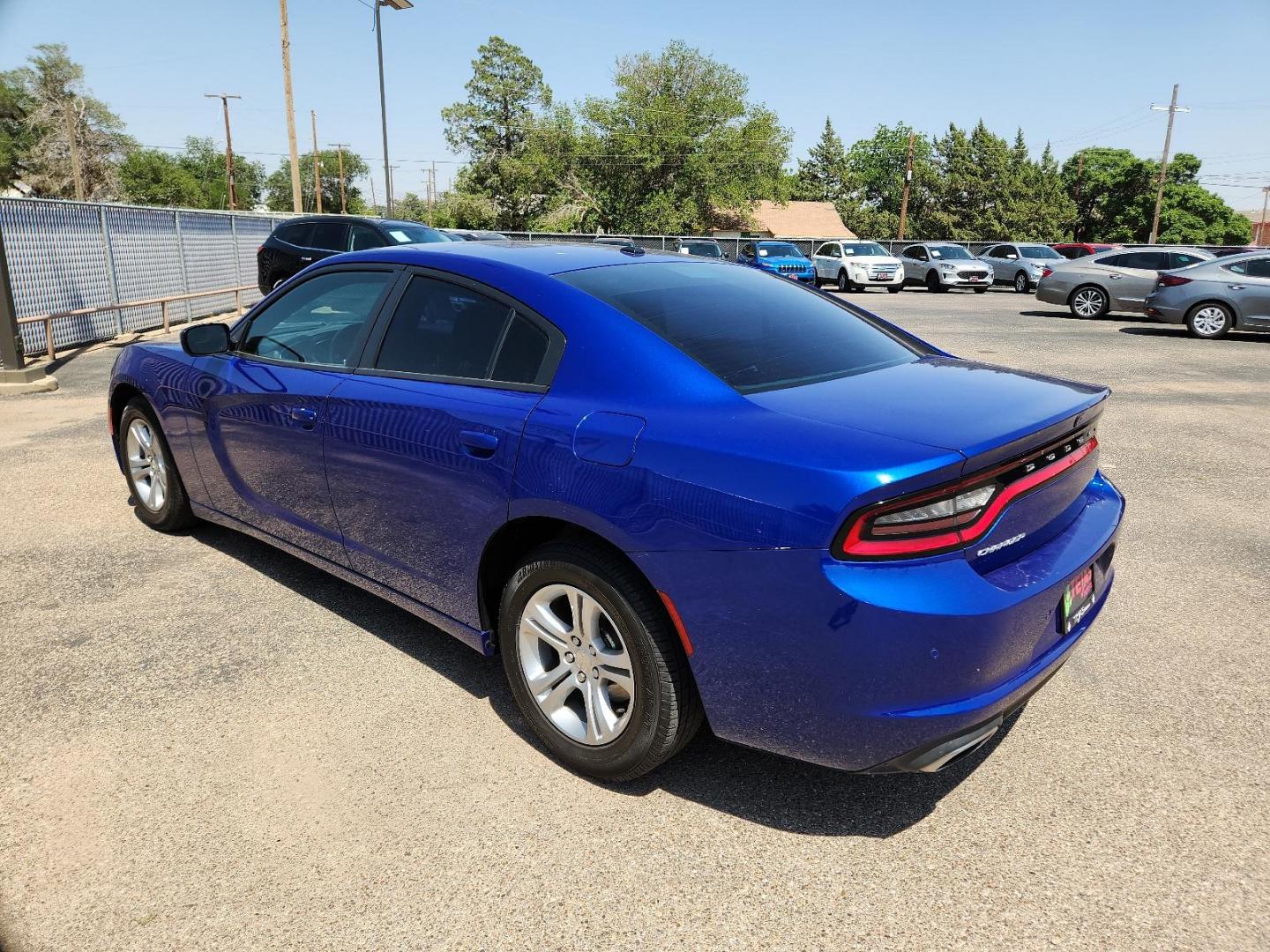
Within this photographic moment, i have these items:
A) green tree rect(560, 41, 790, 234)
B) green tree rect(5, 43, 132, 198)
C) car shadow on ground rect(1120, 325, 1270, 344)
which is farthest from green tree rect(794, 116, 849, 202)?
car shadow on ground rect(1120, 325, 1270, 344)

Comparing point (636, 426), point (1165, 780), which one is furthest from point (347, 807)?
point (1165, 780)

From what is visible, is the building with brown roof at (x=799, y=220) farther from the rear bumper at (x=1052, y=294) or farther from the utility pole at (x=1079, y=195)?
the rear bumper at (x=1052, y=294)

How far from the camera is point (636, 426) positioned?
8.25 ft

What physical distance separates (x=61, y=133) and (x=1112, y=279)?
77.0 metres

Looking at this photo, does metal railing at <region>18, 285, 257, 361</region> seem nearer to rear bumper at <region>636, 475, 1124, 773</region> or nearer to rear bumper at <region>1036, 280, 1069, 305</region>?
rear bumper at <region>636, 475, 1124, 773</region>

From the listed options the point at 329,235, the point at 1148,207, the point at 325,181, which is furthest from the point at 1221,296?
the point at 325,181

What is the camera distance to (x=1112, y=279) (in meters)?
18.8

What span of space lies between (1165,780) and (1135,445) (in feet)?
17.8

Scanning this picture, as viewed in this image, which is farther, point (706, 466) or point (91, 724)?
point (91, 724)

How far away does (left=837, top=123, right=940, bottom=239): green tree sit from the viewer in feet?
302

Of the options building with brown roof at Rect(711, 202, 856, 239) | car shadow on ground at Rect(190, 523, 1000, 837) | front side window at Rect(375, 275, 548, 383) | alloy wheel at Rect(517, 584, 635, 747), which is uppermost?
building with brown roof at Rect(711, 202, 856, 239)

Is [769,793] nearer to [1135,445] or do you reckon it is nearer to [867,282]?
[1135,445]

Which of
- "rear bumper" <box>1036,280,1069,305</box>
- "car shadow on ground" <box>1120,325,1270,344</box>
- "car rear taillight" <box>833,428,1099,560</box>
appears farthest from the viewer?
"rear bumper" <box>1036,280,1069,305</box>

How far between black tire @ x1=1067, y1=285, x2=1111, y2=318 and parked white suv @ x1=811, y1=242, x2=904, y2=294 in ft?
34.9
